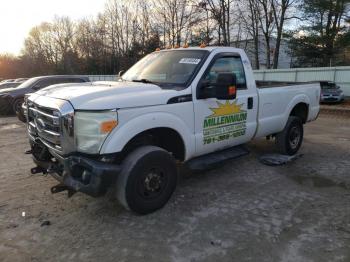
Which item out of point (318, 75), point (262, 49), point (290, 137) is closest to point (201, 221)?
point (290, 137)

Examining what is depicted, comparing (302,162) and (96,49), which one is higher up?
(96,49)

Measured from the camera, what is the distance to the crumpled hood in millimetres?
3859

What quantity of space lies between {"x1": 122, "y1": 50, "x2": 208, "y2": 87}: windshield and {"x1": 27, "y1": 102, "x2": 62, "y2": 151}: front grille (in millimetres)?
1482

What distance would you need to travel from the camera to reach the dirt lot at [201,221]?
11.7 feet

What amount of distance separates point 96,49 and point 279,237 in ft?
157

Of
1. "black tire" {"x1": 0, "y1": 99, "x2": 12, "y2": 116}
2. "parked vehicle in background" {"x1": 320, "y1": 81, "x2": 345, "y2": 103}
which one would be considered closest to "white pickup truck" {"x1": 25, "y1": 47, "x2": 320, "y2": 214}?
"black tire" {"x1": 0, "y1": 99, "x2": 12, "y2": 116}

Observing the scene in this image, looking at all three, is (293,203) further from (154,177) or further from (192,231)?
(154,177)

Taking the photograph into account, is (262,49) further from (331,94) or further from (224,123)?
(224,123)

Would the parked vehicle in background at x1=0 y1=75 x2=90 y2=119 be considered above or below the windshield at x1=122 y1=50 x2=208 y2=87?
below

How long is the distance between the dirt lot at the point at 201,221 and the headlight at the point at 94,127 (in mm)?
1002

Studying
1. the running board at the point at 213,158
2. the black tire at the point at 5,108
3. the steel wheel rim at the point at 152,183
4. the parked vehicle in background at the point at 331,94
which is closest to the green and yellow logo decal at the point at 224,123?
the running board at the point at 213,158

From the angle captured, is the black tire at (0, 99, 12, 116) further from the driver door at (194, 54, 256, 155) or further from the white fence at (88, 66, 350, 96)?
the driver door at (194, 54, 256, 155)

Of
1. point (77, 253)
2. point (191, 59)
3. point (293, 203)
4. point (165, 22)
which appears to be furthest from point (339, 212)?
point (165, 22)

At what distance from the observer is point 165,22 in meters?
41.8
